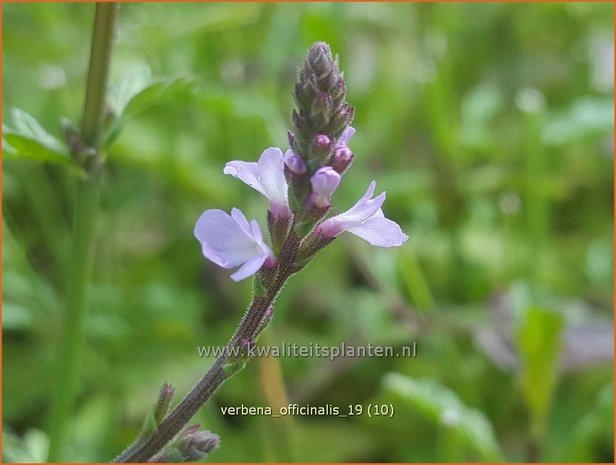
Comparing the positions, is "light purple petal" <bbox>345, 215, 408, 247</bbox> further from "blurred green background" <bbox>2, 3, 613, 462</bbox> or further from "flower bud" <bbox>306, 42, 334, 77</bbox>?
"blurred green background" <bbox>2, 3, 613, 462</bbox>

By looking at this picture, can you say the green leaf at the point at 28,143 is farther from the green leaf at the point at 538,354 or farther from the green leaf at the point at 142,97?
the green leaf at the point at 538,354

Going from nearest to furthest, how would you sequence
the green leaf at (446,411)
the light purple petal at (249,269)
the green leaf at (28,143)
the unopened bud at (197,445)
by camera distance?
the light purple petal at (249,269) → the unopened bud at (197,445) → the green leaf at (28,143) → the green leaf at (446,411)

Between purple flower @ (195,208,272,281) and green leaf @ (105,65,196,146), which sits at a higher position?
green leaf @ (105,65,196,146)

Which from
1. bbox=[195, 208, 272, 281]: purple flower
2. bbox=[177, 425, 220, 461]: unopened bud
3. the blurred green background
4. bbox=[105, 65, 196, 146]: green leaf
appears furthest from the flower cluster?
the blurred green background

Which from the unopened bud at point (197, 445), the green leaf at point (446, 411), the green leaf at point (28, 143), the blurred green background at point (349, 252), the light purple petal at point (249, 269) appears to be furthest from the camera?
the blurred green background at point (349, 252)

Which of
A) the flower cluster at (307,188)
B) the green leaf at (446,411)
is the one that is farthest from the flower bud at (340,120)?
the green leaf at (446,411)

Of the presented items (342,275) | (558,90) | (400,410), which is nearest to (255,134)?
(342,275)
